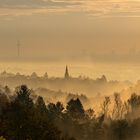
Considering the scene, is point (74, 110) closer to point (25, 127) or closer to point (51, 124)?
point (51, 124)

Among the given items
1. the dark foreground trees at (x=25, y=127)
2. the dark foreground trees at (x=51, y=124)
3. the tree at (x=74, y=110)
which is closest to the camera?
the dark foreground trees at (x=25, y=127)

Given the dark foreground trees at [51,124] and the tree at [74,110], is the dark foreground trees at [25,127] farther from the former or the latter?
the tree at [74,110]

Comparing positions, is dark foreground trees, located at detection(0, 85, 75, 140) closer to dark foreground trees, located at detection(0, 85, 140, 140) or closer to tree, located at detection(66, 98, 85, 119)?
dark foreground trees, located at detection(0, 85, 140, 140)

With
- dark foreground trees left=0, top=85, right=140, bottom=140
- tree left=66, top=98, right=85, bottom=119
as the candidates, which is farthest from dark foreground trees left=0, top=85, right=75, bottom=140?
tree left=66, top=98, right=85, bottom=119

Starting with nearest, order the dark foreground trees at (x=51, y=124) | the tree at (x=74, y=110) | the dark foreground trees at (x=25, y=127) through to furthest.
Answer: the dark foreground trees at (x=25, y=127)
the dark foreground trees at (x=51, y=124)
the tree at (x=74, y=110)

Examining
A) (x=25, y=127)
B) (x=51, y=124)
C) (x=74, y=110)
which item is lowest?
(x=74, y=110)

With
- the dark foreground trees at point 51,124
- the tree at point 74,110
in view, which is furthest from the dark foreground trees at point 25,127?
the tree at point 74,110

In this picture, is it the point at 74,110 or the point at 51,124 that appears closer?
the point at 51,124

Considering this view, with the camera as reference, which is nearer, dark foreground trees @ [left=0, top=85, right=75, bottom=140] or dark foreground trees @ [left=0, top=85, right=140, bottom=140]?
dark foreground trees @ [left=0, top=85, right=75, bottom=140]

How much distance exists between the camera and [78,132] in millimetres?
127938

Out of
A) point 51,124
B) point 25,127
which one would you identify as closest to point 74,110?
point 51,124

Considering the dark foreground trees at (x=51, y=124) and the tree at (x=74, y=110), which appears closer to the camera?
the dark foreground trees at (x=51, y=124)

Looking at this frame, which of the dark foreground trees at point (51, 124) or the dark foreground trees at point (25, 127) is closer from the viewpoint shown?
the dark foreground trees at point (25, 127)

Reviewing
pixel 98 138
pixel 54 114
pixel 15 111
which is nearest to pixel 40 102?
pixel 54 114
